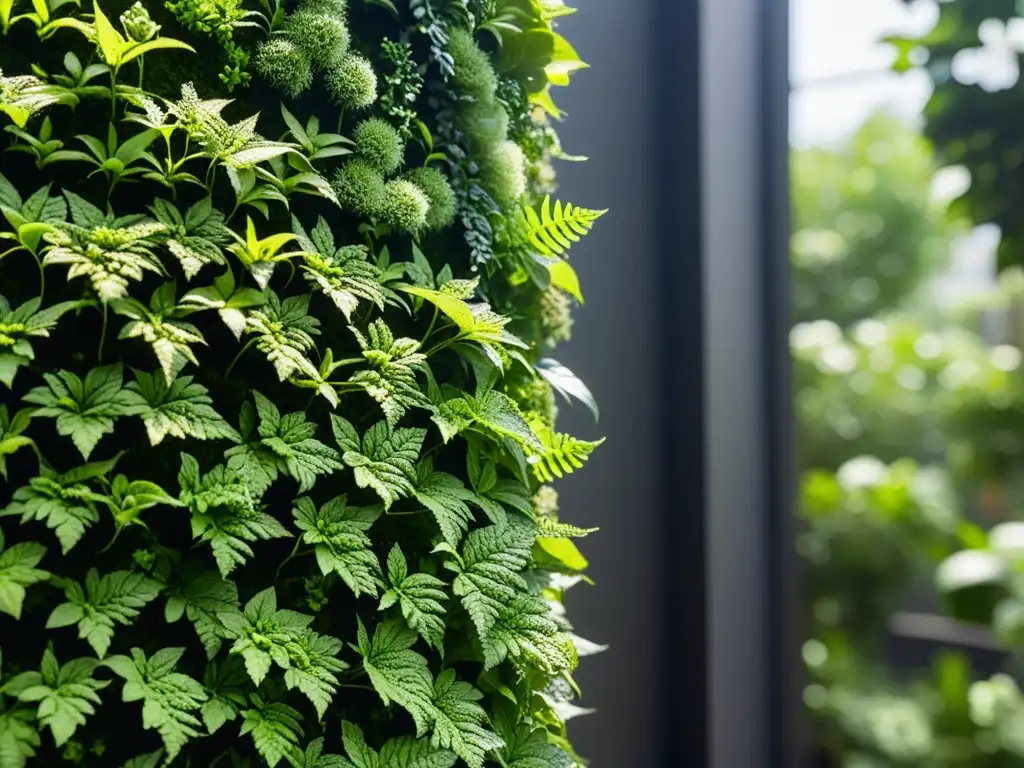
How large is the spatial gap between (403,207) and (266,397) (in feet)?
0.67

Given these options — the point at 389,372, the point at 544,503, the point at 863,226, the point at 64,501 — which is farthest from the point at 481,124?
the point at 863,226

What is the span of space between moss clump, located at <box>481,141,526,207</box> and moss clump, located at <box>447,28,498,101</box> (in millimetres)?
53

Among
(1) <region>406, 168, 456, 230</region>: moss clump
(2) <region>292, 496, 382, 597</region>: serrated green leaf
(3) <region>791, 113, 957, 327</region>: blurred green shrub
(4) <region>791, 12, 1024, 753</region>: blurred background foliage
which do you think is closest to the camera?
(2) <region>292, 496, 382, 597</region>: serrated green leaf

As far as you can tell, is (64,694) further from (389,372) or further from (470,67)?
(470,67)

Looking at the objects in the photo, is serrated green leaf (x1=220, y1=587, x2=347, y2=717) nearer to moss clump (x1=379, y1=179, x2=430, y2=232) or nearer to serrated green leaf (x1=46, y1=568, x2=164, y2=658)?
serrated green leaf (x1=46, y1=568, x2=164, y2=658)

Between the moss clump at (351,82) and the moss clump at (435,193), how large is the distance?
0.26 ft

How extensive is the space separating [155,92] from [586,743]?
41.2 inches

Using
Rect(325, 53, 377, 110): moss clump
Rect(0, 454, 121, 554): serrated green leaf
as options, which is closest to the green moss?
Rect(325, 53, 377, 110): moss clump

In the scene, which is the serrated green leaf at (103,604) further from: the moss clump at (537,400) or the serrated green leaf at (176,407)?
the moss clump at (537,400)

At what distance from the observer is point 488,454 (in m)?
0.79

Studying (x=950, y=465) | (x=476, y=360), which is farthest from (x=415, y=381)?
(x=950, y=465)

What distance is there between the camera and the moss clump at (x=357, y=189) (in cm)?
74

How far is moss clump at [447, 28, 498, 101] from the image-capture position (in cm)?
80

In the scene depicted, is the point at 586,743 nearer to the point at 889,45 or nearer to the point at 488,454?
the point at 488,454
